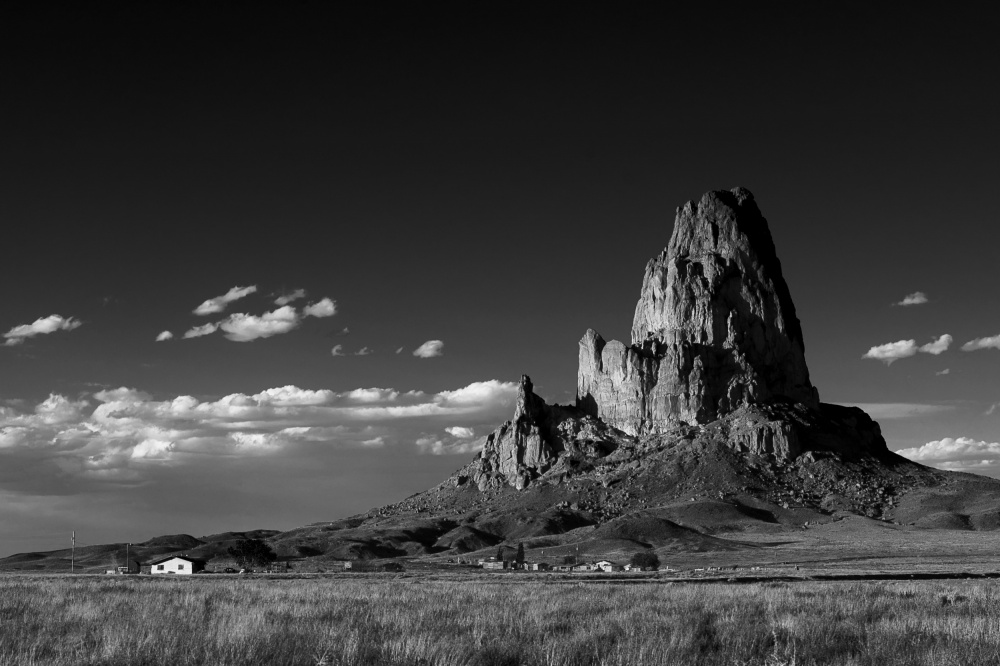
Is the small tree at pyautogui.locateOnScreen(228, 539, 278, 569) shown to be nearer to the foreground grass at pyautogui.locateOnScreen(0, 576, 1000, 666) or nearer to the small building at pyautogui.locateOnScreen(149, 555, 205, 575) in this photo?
the small building at pyautogui.locateOnScreen(149, 555, 205, 575)

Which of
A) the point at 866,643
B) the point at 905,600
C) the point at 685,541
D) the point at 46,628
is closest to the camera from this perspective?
the point at 866,643

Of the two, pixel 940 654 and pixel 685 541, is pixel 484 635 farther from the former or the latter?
pixel 685 541

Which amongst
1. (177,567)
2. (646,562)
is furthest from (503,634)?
(646,562)

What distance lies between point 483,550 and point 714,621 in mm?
175938

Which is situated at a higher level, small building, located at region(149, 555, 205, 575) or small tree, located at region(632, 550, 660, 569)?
small building, located at region(149, 555, 205, 575)

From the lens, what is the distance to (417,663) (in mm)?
15516

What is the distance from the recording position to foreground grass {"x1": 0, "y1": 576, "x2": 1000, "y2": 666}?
16219 mm

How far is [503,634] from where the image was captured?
19.6 meters

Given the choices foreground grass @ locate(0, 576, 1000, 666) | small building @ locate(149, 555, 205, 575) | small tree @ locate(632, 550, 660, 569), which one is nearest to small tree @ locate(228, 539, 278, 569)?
small building @ locate(149, 555, 205, 575)

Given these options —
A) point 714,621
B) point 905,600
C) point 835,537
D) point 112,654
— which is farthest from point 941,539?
Result: point 112,654

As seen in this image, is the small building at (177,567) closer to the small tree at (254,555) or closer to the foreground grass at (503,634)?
the small tree at (254,555)

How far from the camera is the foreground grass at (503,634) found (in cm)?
1622

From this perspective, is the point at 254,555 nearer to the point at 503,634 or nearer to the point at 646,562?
the point at 646,562

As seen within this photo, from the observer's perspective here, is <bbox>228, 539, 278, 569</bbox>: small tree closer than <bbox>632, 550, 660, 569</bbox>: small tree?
No
